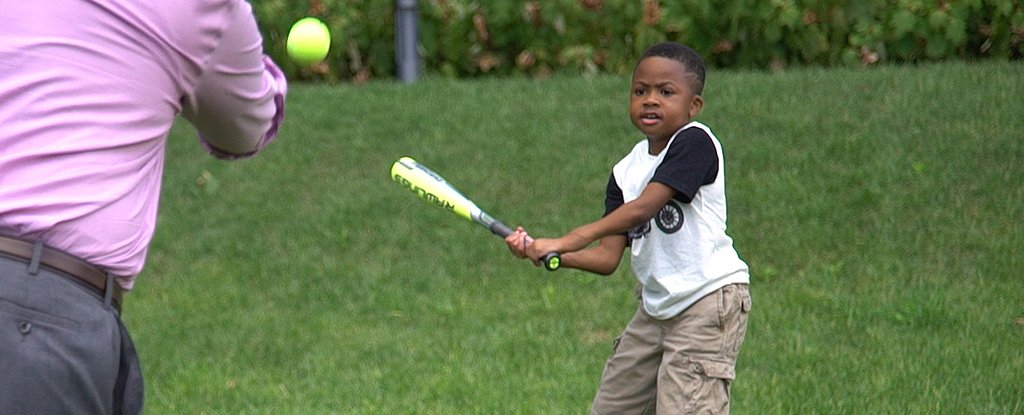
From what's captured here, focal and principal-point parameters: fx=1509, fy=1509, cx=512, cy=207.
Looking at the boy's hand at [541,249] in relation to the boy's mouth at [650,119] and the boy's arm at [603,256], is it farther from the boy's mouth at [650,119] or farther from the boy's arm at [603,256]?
the boy's mouth at [650,119]

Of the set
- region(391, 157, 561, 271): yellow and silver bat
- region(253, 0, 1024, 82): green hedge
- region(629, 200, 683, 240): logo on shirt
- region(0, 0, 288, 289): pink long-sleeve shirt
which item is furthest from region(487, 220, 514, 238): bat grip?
region(253, 0, 1024, 82): green hedge

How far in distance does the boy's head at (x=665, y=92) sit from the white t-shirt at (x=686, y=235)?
0.05 m

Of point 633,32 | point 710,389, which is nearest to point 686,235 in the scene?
point 710,389

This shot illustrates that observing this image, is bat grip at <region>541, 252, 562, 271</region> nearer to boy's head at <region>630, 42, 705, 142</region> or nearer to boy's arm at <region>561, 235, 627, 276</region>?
boy's arm at <region>561, 235, 627, 276</region>

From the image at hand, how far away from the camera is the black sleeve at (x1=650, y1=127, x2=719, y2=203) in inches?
154

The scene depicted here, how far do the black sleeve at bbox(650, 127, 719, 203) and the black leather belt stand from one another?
1858 millimetres

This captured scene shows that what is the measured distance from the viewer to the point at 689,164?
3945 millimetres

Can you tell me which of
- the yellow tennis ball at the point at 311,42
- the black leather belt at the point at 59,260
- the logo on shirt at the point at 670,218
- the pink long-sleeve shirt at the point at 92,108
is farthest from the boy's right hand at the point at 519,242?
the black leather belt at the point at 59,260

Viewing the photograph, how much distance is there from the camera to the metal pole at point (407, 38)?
1025 cm

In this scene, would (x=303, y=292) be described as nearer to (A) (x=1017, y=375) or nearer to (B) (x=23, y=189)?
(A) (x=1017, y=375)

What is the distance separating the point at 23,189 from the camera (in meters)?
2.33

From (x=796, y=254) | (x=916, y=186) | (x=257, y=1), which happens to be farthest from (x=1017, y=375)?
(x=257, y=1)

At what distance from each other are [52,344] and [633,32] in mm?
8338

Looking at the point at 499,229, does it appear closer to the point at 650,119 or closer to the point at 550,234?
the point at 650,119
